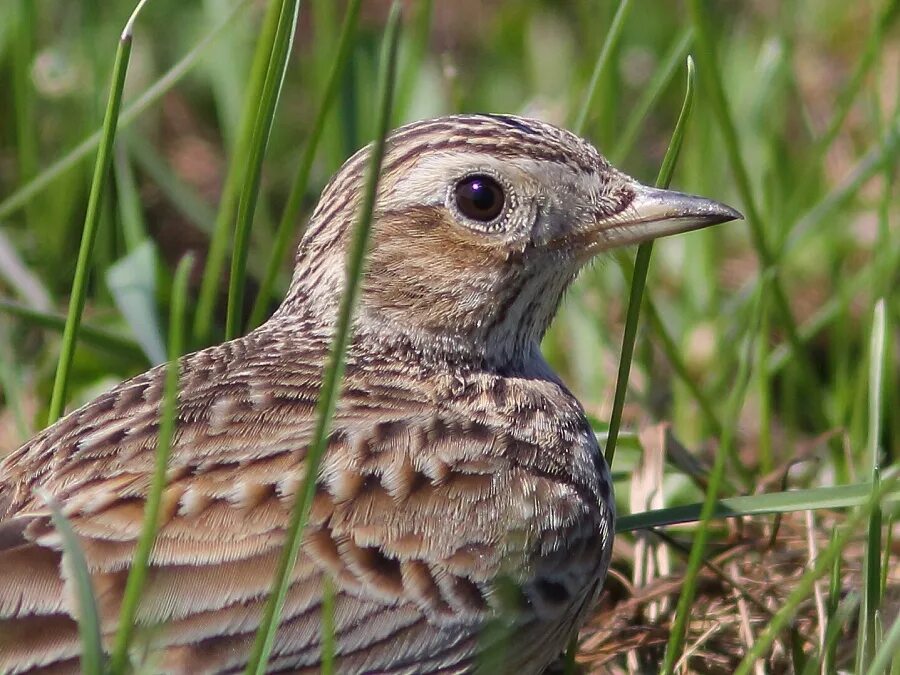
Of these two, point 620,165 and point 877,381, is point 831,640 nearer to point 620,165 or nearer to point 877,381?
point 877,381

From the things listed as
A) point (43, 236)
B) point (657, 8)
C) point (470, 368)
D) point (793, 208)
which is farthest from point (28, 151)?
point (657, 8)

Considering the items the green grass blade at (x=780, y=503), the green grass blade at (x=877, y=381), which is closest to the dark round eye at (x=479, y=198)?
the green grass blade at (x=780, y=503)

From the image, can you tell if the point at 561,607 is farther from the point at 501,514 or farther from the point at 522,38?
the point at 522,38

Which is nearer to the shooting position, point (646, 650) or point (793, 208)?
point (646, 650)

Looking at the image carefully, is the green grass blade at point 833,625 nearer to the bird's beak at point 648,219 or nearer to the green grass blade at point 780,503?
the green grass blade at point 780,503

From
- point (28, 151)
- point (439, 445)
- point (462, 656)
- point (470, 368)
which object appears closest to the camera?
point (462, 656)

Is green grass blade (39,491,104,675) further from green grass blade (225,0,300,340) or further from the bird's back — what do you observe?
green grass blade (225,0,300,340)
